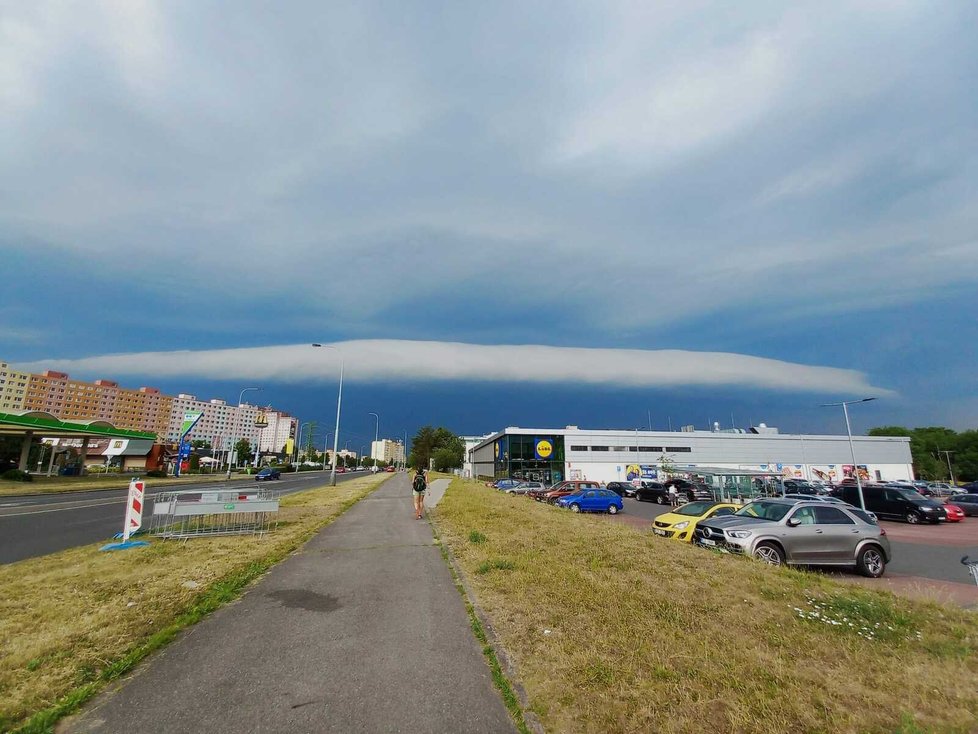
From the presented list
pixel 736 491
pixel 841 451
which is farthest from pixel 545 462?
pixel 841 451

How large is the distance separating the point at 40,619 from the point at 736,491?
38713 millimetres

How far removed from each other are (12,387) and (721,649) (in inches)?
6859

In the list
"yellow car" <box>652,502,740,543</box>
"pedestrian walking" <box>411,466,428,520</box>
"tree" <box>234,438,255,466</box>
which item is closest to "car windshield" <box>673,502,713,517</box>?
"yellow car" <box>652,502,740,543</box>

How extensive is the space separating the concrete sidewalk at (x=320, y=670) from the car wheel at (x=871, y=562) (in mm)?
9628

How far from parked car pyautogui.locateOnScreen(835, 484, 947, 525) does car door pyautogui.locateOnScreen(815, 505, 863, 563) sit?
1978cm

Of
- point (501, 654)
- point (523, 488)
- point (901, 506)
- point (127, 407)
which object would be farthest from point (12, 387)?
point (901, 506)

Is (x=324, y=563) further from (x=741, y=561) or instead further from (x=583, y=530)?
(x=741, y=561)

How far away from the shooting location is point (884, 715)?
3652mm

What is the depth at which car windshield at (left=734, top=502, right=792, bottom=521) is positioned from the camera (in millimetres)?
11102

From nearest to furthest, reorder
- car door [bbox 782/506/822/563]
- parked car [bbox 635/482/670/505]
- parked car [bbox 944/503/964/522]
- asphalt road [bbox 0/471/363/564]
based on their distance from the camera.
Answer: car door [bbox 782/506/822/563], asphalt road [bbox 0/471/363/564], parked car [bbox 944/503/964/522], parked car [bbox 635/482/670/505]

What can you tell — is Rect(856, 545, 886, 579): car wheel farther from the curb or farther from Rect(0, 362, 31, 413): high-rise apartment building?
Rect(0, 362, 31, 413): high-rise apartment building

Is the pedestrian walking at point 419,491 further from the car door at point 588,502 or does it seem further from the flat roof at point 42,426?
the flat roof at point 42,426

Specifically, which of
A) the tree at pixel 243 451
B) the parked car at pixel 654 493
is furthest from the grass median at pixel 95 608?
the tree at pixel 243 451

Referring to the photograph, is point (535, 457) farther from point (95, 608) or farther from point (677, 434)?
point (95, 608)
